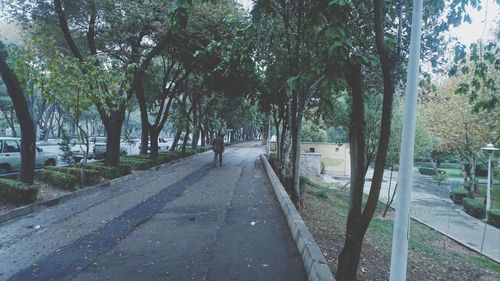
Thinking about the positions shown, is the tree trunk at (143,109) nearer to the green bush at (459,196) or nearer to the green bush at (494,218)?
the green bush at (494,218)

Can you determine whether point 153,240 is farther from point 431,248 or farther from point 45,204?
point 431,248

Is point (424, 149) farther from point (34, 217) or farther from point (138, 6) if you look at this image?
point (34, 217)

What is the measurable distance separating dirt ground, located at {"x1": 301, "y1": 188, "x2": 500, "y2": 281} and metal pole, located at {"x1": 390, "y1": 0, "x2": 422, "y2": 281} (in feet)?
10.9

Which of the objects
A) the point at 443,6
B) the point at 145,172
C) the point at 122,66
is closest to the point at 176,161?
the point at 145,172

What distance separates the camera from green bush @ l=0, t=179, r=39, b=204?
8430 millimetres

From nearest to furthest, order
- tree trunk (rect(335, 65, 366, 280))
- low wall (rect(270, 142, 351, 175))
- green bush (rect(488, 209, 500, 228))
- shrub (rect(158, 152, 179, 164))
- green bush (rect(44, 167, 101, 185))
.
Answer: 1. tree trunk (rect(335, 65, 366, 280))
2. green bush (rect(44, 167, 101, 185))
3. green bush (rect(488, 209, 500, 228))
4. shrub (rect(158, 152, 179, 164))
5. low wall (rect(270, 142, 351, 175))

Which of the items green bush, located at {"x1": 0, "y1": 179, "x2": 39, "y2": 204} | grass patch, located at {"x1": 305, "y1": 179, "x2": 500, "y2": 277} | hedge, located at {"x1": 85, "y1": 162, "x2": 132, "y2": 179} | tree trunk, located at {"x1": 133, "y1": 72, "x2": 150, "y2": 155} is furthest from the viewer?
tree trunk, located at {"x1": 133, "y1": 72, "x2": 150, "y2": 155}

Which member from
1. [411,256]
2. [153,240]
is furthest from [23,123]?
[411,256]

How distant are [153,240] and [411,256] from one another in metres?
7.40

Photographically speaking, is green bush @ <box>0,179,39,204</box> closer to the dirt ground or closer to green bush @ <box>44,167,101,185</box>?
green bush @ <box>44,167,101,185</box>

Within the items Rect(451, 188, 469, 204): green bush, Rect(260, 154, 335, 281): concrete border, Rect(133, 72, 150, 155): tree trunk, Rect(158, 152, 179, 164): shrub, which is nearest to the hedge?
Rect(133, 72, 150, 155): tree trunk

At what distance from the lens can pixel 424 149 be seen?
16922 mm

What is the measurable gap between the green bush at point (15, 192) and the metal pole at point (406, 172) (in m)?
8.62

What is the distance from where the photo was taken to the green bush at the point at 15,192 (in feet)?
27.7
